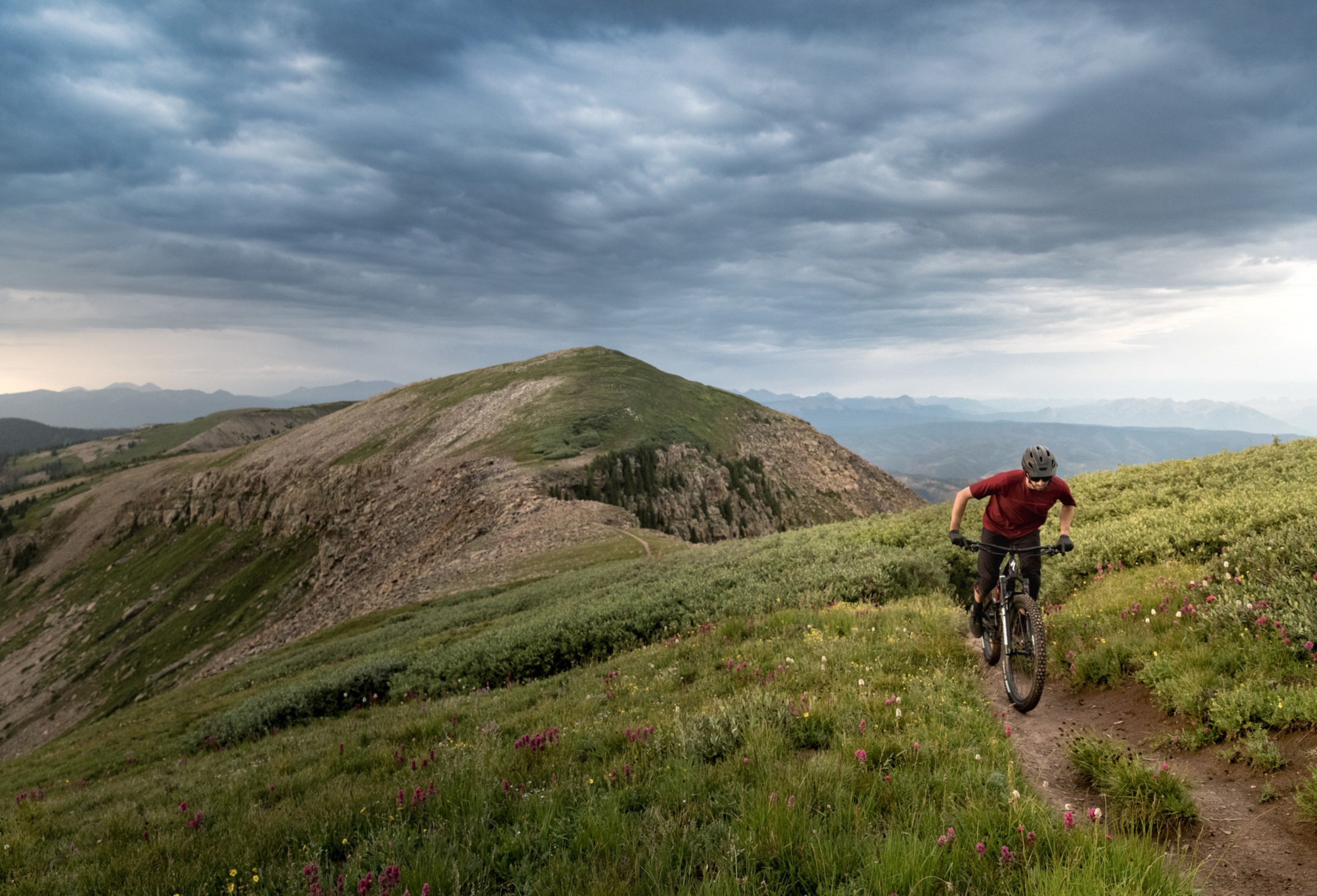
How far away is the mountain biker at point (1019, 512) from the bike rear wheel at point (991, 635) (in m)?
0.17

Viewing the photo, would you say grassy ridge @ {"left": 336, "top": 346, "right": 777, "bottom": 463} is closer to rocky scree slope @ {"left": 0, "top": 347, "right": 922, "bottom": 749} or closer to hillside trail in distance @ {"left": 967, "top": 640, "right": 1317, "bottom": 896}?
rocky scree slope @ {"left": 0, "top": 347, "right": 922, "bottom": 749}

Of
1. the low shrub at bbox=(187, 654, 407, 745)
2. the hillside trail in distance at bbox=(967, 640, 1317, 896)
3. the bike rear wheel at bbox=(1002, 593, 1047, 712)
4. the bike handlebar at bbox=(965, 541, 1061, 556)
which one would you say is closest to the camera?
the hillside trail in distance at bbox=(967, 640, 1317, 896)

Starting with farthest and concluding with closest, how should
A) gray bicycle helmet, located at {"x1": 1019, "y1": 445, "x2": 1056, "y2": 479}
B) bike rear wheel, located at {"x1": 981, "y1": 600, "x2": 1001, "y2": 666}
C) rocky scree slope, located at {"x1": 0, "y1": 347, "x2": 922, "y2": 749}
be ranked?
rocky scree slope, located at {"x1": 0, "y1": 347, "x2": 922, "y2": 749} → bike rear wheel, located at {"x1": 981, "y1": 600, "x2": 1001, "y2": 666} → gray bicycle helmet, located at {"x1": 1019, "y1": 445, "x2": 1056, "y2": 479}

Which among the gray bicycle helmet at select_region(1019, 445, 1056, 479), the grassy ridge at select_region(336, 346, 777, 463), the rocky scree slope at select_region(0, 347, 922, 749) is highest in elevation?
the grassy ridge at select_region(336, 346, 777, 463)

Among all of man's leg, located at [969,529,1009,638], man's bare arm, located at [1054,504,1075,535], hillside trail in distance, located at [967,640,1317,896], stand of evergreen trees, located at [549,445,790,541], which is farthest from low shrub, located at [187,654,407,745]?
stand of evergreen trees, located at [549,445,790,541]

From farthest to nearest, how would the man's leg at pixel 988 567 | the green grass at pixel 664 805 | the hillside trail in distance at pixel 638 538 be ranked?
1. the hillside trail in distance at pixel 638 538
2. the man's leg at pixel 988 567
3. the green grass at pixel 664 805

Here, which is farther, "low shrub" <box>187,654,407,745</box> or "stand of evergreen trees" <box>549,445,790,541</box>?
"stand of evergreen trees" <box>549,445,790,541</box>

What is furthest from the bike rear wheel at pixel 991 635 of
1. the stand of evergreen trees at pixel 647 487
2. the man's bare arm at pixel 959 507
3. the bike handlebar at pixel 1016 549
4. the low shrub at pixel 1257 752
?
the stand of evergreen trees at pixel 647 487

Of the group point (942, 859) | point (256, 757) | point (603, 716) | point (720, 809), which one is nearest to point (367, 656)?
point (256, 757)

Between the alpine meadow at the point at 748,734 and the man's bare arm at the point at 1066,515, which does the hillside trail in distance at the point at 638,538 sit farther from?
the man's bare arm at the point at 1066,515

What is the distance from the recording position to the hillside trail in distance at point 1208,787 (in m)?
4.22

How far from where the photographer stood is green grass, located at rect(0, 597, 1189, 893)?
4.11 m

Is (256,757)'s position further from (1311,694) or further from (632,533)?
(632,533)

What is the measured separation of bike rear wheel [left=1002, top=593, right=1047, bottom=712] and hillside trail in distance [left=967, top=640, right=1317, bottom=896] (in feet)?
0.92
